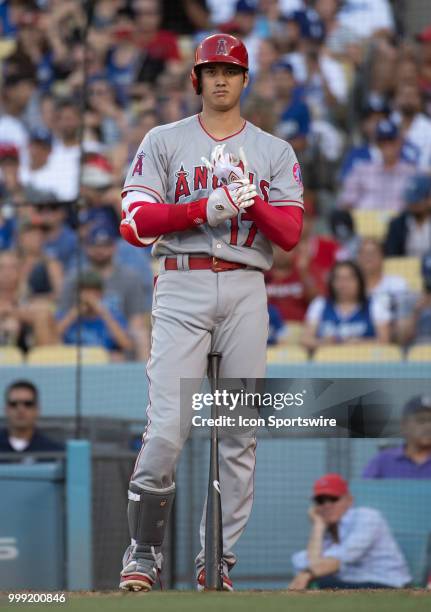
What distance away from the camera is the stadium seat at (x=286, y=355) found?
744 centimetres

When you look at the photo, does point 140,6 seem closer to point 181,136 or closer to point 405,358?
point 405,358

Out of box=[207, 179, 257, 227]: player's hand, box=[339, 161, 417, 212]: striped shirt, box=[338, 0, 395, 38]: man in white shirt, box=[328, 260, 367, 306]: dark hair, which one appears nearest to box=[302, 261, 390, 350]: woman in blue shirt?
box=[328, 260, 367, 306]: dark hair

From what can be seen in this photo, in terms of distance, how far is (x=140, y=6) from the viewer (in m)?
10.1

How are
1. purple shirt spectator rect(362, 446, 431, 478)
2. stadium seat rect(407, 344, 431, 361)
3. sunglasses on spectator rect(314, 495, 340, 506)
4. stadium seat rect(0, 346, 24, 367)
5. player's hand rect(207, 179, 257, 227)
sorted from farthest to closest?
Result: stadium seat rect(0, 346, 24, 367) → stadium seat rect(407, 344, 431, 361) → purple shirt spectator rect(362, 446, 431, 478) → sunglasses on spectator rect(314, 495, 340, 506) → player's hand rect(207, 179, 257, 227)

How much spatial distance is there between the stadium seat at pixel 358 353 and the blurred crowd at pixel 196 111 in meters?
0.11

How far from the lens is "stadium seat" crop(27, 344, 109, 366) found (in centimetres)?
751

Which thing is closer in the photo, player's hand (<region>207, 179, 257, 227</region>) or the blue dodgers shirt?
player's hand (<region>207, 179, 257, 227</region>)

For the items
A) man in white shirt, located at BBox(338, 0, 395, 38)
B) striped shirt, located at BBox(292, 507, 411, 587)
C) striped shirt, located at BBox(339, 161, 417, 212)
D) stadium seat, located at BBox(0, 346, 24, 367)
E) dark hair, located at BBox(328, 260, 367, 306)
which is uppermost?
man in white shirt, located at BBox(338, 0, 395, 38)

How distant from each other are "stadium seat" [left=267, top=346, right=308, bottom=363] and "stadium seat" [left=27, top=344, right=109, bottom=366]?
3.51 ft

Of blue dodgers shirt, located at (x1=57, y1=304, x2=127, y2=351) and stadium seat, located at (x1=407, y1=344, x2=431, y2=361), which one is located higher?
blue dodgers shirt, located at (x1=57, y1=304, x2=127, y2=351)

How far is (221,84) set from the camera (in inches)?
158

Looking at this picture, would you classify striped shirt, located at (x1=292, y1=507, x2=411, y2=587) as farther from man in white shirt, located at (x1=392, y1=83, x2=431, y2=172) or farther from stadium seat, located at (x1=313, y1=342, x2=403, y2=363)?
man in white shirt, located at (x1=392, y1=83, x2=431, y2=172)

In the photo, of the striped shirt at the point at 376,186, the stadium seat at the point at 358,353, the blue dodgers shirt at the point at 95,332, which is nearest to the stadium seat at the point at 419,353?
the stadium seat at the point at 358,353

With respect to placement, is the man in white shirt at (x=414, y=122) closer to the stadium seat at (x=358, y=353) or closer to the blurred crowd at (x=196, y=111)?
the blurred crowd at (x=196, y=111)
